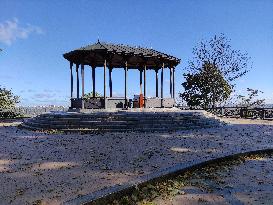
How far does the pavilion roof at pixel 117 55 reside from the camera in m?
21.0

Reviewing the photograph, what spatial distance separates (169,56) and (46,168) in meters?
17.7

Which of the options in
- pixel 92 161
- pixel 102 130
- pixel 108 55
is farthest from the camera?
pixel 108 55

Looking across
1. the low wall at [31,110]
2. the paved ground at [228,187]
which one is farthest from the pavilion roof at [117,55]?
the paved ground at [228,187]

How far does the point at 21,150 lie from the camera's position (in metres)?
10.2

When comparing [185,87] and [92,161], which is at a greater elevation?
[185,87]

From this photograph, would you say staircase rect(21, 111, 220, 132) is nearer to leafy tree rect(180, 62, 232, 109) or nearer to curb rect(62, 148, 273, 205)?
curb rect(62, 148, 273, 205)

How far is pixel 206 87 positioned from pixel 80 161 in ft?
110

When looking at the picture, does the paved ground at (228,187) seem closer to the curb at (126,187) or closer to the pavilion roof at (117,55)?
the curb at (126,187)

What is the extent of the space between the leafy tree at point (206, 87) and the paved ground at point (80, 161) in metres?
28.2

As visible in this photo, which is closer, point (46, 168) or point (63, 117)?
point (46, 168)

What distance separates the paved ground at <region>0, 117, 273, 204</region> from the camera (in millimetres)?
5660

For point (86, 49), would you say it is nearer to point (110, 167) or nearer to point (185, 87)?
point (110, 167)

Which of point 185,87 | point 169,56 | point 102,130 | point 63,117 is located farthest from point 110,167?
point 185,87

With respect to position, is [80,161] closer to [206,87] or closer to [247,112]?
[247,112]
